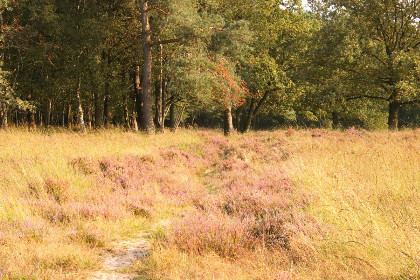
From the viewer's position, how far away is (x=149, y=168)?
367 inches

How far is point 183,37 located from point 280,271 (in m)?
14.2

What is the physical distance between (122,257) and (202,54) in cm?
1344

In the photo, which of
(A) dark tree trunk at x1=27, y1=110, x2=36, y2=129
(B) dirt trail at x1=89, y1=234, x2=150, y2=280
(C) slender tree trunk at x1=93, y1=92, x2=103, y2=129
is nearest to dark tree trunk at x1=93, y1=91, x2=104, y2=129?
(C) slender tree trunk at x1=93, y1=92, x2=103, y2=129

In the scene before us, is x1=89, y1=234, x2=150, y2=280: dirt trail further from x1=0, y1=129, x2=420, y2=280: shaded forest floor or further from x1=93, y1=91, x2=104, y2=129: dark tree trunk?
x1=93, y1=91, x2=104, y2=129: dark tree trunk

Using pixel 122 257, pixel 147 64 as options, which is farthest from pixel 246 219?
pixel 147 64

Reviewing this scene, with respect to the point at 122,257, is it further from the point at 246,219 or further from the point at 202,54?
the point at 202,54

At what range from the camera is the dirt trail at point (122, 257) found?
396 centimetres

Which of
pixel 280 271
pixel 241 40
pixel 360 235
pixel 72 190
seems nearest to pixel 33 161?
pixel 72 190

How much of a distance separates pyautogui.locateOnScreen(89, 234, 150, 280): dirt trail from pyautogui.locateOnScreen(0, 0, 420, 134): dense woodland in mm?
11717


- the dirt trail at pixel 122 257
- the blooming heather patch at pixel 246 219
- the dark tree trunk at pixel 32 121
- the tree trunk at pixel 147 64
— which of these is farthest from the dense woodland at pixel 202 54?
the dirt trail at pixel 122 257

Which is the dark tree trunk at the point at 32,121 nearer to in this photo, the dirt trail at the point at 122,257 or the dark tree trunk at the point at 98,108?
the dark tree trunk at the point at 98,108

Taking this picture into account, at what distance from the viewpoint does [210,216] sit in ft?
17.2

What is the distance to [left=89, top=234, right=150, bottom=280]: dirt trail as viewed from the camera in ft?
13.0

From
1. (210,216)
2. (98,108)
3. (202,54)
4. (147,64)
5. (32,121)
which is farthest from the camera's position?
(32,121)
